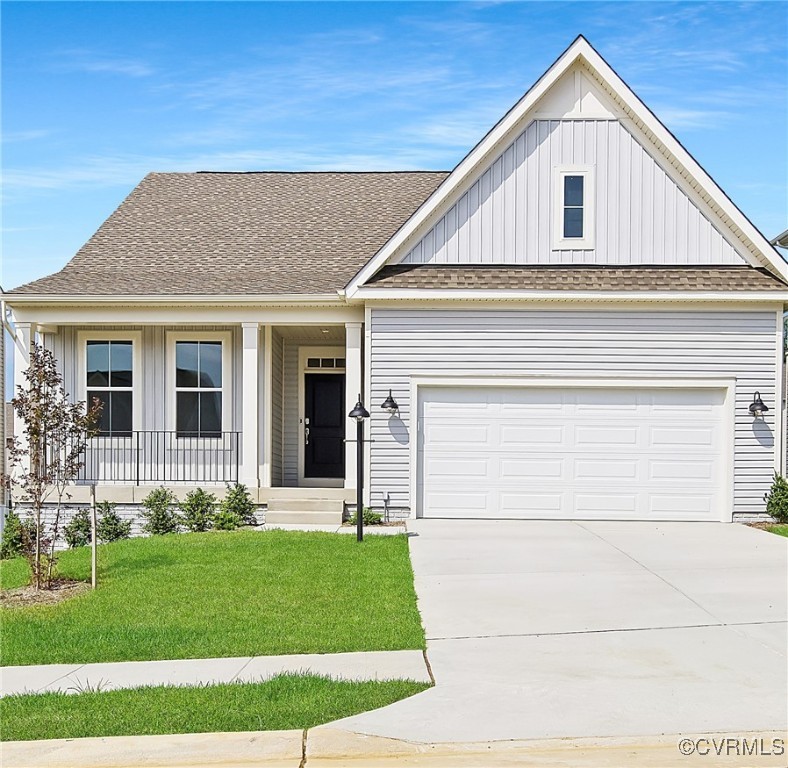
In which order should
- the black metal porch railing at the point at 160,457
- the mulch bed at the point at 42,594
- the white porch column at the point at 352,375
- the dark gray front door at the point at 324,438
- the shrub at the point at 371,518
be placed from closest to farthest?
the mulch bed at the point at 42,594 < the shrub at the point at 371,518 < the white porch column at the point at 352,375 < the black metal porch railing at the point at 160,457 < the dark gray front door at the point at 324,438

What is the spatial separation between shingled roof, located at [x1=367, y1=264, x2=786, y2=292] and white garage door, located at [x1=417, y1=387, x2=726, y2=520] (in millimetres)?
1693

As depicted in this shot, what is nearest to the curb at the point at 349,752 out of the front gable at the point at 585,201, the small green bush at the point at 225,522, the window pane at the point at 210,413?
the small green bush at the point at 225,522

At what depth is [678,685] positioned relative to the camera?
6508 mm

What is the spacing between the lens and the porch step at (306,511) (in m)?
15.1

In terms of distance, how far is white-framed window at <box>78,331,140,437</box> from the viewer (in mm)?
16844

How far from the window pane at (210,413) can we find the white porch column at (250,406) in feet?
3.73

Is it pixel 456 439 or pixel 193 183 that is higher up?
pixel 193 183

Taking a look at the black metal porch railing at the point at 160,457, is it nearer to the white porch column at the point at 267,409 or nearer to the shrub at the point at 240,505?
the white porch column at the point at 267,409

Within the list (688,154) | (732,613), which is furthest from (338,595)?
(688,154)

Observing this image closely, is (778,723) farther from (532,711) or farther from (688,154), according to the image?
(688,154)

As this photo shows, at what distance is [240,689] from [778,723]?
3.46 m

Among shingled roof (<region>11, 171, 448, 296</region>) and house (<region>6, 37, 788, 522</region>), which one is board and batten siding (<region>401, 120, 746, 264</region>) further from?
shingled roof (<region>11, 171, 448, 296</region>)

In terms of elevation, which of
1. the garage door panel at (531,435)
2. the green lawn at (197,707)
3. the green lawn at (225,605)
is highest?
the garage door panel at (531,435)

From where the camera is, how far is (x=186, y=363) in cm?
1697
